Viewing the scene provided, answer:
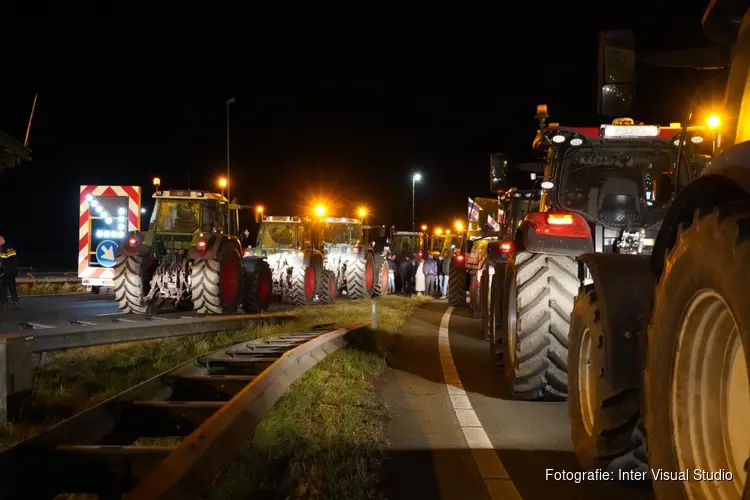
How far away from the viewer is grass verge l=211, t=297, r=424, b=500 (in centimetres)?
463

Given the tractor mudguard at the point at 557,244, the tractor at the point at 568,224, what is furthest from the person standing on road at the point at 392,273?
the tractor mudguard at the point at 557,244

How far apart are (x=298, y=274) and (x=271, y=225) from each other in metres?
2.61

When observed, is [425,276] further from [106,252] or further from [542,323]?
[542,323]

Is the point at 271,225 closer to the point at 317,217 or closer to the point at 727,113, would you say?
the point at 317,217

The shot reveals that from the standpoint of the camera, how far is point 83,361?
31.1 feet

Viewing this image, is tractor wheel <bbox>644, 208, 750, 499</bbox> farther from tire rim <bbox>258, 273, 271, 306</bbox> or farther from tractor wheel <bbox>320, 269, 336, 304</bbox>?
tractor wheel <bbox>320, 269, 336, 304</bbox>

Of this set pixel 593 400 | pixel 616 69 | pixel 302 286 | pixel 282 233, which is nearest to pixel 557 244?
pixel 593 400

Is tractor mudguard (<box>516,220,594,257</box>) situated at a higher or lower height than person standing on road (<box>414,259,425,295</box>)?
higher

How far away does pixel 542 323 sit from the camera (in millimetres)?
7305

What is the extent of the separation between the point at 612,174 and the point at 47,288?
22.8m

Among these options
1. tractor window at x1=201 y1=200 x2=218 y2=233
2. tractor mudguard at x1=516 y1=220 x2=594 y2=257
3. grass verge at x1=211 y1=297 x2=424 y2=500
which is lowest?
grass verge at x1=211 y1=297 x2=424 y2=500

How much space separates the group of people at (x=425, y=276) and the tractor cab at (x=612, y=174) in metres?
18.8

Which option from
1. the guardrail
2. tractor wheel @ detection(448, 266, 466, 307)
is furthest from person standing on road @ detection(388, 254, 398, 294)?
the guardrail

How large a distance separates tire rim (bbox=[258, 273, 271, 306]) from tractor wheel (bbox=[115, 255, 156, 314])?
2996 mm
